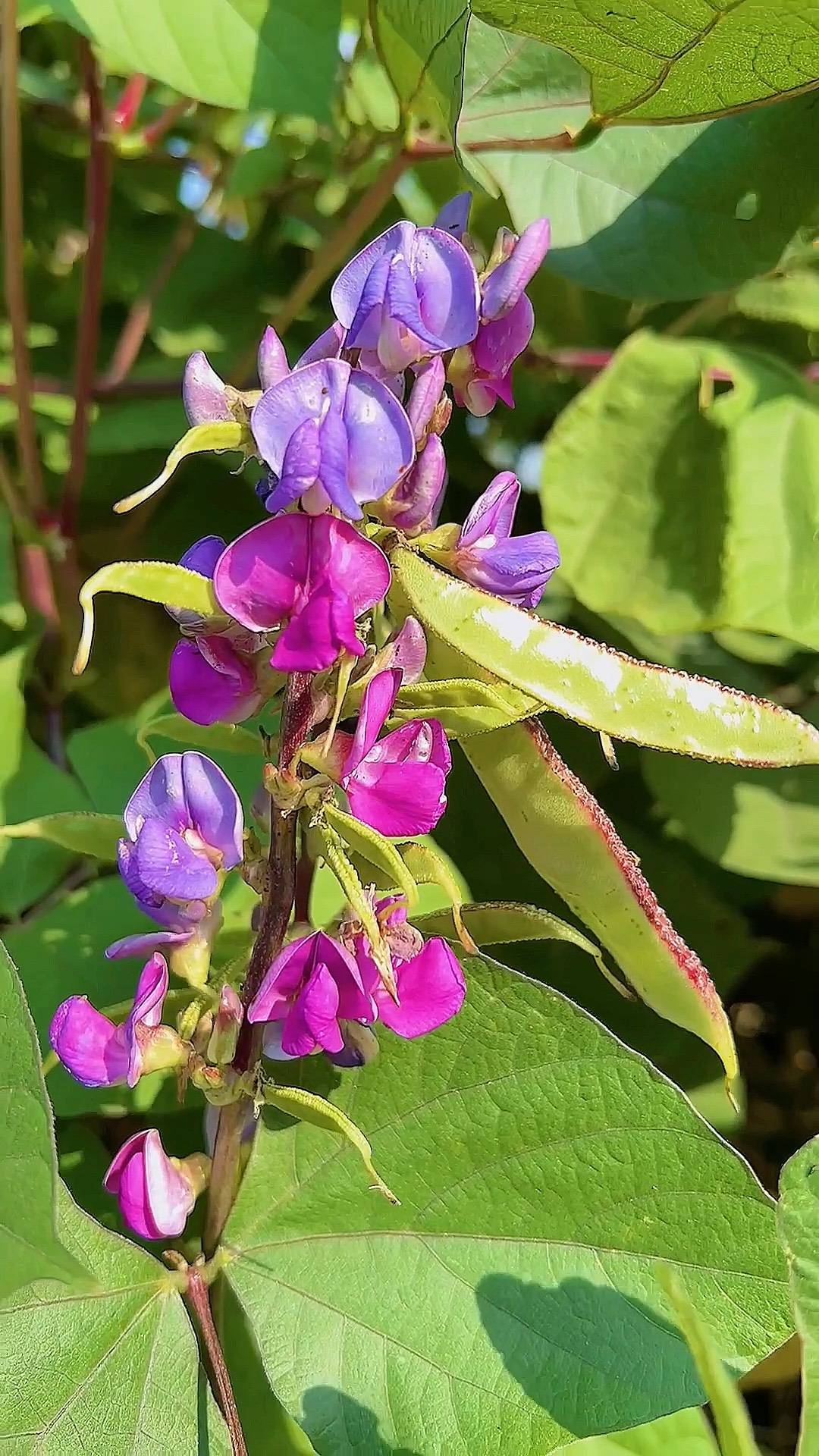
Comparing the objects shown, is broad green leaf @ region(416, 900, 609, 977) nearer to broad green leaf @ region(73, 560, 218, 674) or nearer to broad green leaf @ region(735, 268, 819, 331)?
broad green leaf @ region(73, 560, 218, 674)

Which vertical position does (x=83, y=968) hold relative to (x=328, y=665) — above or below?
below

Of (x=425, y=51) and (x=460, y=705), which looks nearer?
(x=460, y=705)

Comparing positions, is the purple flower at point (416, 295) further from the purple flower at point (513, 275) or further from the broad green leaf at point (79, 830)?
the broad green leaf at point (79, 830)

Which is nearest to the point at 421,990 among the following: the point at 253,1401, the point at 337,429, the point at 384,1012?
the point at 384,1012

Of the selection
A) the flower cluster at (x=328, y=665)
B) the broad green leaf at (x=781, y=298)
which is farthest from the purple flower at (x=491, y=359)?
the broad green leaf at (x=781, y=298)

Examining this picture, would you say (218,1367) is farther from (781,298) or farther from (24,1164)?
(781,298)

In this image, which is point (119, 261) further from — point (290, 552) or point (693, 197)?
point (290, 552)
